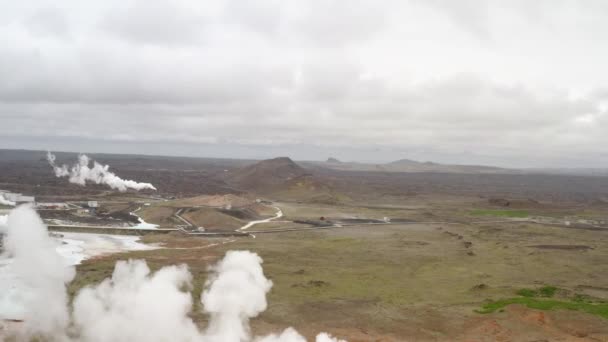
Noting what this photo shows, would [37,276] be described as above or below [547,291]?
above

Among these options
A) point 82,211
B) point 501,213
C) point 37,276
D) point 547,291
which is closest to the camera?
point 37,276

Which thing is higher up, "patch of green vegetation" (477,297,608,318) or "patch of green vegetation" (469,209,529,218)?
"patch of green vegetation" (469,209,529,218)

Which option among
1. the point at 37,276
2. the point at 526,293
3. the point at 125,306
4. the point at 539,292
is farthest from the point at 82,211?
the point at 539,292

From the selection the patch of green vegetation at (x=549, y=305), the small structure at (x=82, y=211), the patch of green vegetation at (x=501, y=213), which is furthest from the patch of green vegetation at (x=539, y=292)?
the patch of green vegetation at (x=501, y=213)

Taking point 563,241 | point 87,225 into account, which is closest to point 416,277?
point 563,241

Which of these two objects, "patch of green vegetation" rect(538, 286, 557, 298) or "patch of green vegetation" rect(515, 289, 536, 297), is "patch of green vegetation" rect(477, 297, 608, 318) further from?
"patch of green vegetation" rect(538, 286, 557, 298)

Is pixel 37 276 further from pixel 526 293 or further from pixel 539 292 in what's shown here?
pixel 539 292

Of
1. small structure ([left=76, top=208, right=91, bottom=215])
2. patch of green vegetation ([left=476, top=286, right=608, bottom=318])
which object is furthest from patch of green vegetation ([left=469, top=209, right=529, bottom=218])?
small structure ([left=76, top=208, right=91, bottom=215])
